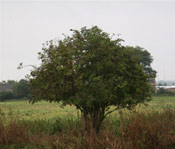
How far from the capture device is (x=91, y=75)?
7.63 meters

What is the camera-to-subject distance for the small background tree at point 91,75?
7680 mm

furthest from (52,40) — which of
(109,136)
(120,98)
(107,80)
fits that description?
(109,136)

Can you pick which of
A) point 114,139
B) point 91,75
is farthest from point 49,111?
point 114,139

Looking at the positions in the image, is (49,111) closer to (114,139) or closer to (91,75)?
(91,75)

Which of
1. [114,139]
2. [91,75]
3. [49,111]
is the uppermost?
[91,75]

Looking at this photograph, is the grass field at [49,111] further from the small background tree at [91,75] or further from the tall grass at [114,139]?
the tall grass at [114,139]

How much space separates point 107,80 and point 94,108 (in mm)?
1485

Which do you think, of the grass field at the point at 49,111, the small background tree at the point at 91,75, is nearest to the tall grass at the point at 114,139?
the small background tree at the point at 91,75

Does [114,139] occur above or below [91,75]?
below

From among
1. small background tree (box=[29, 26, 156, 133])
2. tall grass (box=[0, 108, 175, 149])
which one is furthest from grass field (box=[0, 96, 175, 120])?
tall grass (box=[0, 108, 175, 149])

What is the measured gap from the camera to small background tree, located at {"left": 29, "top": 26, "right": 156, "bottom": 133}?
302 inches

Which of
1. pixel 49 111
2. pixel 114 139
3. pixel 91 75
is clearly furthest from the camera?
pixel 49 111

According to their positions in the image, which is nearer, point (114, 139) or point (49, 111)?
point (114, 139)

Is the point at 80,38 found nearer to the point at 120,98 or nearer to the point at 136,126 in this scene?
the point at 120,98
